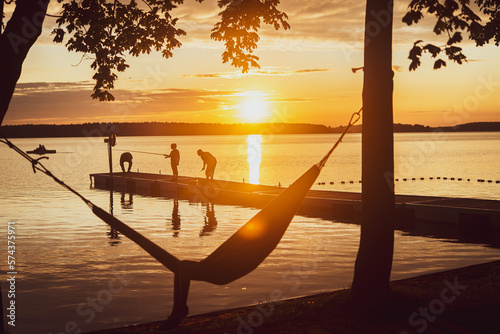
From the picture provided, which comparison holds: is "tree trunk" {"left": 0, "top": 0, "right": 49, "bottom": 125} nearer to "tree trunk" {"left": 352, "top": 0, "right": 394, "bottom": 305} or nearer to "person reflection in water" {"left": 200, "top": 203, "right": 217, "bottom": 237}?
"tree trunk" {"left": 352, "top": 0, "right": 394, "bottom": 305}

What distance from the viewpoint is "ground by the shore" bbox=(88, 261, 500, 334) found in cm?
621

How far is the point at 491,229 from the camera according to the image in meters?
17.6

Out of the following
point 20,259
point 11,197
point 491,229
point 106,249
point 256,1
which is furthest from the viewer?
point 11,197

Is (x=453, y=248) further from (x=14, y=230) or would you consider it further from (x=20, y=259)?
(x=14, y=230)

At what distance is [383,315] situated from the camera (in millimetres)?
6871

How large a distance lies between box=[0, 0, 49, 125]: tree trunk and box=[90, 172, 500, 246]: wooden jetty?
46.7 feet

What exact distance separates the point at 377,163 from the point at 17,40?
4.68 meters

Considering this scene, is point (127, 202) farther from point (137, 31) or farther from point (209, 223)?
point (137, 31)

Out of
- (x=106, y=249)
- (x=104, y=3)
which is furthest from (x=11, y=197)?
(x=104, y=3)

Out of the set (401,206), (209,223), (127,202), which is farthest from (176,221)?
(401,206)

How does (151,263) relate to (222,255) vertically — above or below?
below

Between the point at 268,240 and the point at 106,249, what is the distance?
35.1 ft

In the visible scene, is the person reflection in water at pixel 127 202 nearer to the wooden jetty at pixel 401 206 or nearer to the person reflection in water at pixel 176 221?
the wooden jetty at pixel 401 206

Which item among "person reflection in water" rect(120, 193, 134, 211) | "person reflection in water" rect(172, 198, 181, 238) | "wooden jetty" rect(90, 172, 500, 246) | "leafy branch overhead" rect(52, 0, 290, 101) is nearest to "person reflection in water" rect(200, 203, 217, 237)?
"person reflection in water" rect(172, 198, 181, 238)
